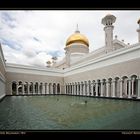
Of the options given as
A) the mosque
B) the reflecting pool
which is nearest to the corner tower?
the mosque

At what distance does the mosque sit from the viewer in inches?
310

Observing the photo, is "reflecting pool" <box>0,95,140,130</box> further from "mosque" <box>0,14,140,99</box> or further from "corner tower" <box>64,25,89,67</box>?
"corner tower" <box>64,25,89,67</box>

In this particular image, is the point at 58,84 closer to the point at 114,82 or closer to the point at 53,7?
the point at 114,82

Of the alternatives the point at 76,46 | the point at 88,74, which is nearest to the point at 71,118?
the point at 88,74

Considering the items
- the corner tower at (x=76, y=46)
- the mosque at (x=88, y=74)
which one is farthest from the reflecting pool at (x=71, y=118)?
the corner tower at (x=76, y=46)

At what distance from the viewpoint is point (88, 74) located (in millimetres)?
11648

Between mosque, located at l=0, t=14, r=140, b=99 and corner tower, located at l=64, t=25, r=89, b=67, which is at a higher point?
corner tower, located at l=64, t=25, r=89, b=67

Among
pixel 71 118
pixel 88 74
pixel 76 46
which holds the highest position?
pixel 76 46

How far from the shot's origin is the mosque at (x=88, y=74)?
25.8 ft

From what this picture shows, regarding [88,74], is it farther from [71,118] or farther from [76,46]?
[71,118]

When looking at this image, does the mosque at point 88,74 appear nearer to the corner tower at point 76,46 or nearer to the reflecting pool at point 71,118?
the corner tower at point 76,46

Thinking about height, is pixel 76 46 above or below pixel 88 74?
above

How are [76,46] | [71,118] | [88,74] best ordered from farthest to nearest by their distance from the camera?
1. [76,46]
2. [88,74]
3. [71,118]

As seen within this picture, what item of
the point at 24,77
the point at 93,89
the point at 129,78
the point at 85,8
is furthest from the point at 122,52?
the point at 24,77
